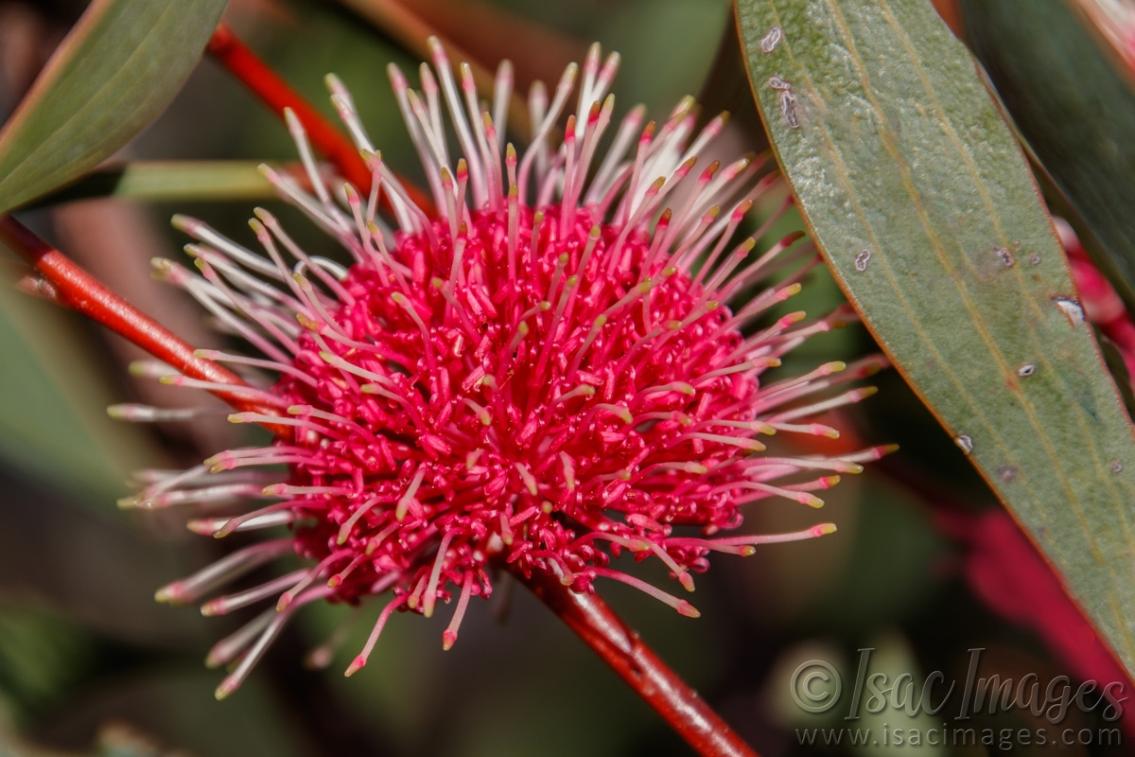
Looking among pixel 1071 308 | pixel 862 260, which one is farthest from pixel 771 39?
pixel 1071 308

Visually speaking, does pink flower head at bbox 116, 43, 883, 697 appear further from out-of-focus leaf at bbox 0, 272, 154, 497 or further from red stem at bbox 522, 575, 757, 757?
out-of-focus leaf at bbox 0, 272, 154, 497

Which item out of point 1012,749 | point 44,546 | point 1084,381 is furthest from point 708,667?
point 44,546

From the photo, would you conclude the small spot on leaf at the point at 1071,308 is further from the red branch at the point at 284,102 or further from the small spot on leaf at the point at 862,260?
the red branch at the point at 284,102

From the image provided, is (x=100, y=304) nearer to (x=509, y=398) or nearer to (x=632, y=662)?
(x=509, y=398)

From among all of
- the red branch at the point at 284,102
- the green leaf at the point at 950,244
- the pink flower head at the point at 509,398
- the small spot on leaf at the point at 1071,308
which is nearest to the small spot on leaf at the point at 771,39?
the green leaf at the point at 950,244

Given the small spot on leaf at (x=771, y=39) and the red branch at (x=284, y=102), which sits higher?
the red branch at (x=284, y=102)
